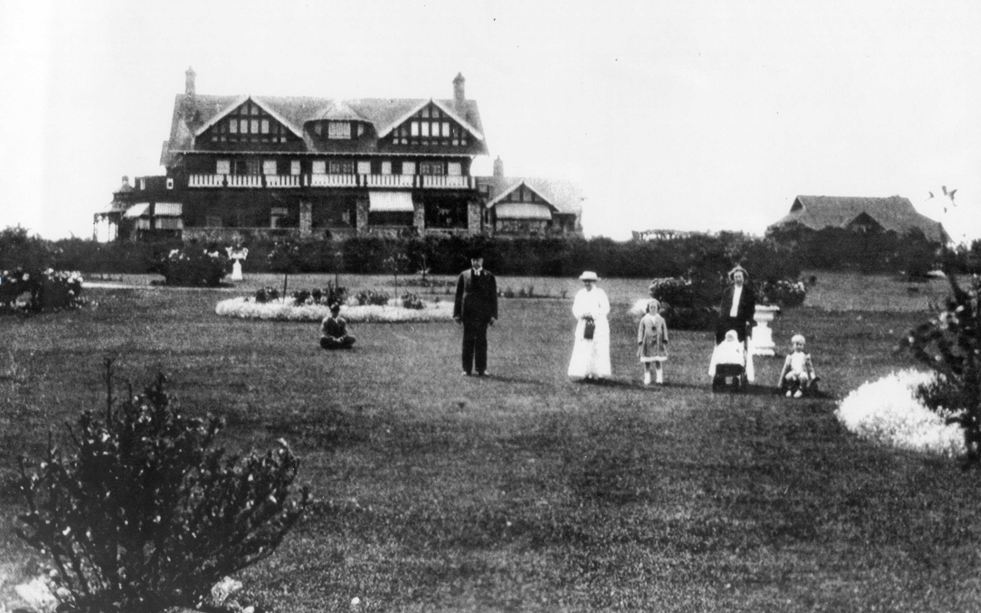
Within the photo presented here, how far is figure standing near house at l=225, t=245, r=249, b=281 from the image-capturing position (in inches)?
1400

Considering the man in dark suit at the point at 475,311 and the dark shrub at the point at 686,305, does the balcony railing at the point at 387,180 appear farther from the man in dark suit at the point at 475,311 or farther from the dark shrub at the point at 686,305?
the man in dark suit at the point at 475,311

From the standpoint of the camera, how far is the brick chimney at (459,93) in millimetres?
56781

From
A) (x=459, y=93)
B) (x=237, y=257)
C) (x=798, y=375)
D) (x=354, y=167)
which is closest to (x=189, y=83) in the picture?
(x=354, y=167)

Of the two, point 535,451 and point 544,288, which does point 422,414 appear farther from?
point 544,288

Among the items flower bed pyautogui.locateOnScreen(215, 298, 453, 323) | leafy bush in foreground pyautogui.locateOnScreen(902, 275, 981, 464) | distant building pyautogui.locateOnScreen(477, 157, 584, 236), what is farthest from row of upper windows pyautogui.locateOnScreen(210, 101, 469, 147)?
leafy bush in foreground pyautogui.locateOnScreen(902, 275, 981, 464)

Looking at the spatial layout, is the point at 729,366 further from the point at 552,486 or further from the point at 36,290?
the point at 36,290

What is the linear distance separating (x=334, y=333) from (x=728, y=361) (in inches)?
288

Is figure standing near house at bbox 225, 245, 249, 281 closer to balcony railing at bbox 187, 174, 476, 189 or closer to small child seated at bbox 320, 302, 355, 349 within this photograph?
balcony railing at bbox 187, 174, 476, 189

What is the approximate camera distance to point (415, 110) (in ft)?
182

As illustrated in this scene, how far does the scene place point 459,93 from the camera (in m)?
57.1

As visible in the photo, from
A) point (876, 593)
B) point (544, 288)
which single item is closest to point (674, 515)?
point (876, 593)

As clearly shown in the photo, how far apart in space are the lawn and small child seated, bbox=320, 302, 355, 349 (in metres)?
1.11

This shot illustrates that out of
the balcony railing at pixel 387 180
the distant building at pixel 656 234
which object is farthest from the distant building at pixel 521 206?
the distant building at pixel 656 234

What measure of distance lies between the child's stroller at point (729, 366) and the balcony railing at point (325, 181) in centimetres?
4187
